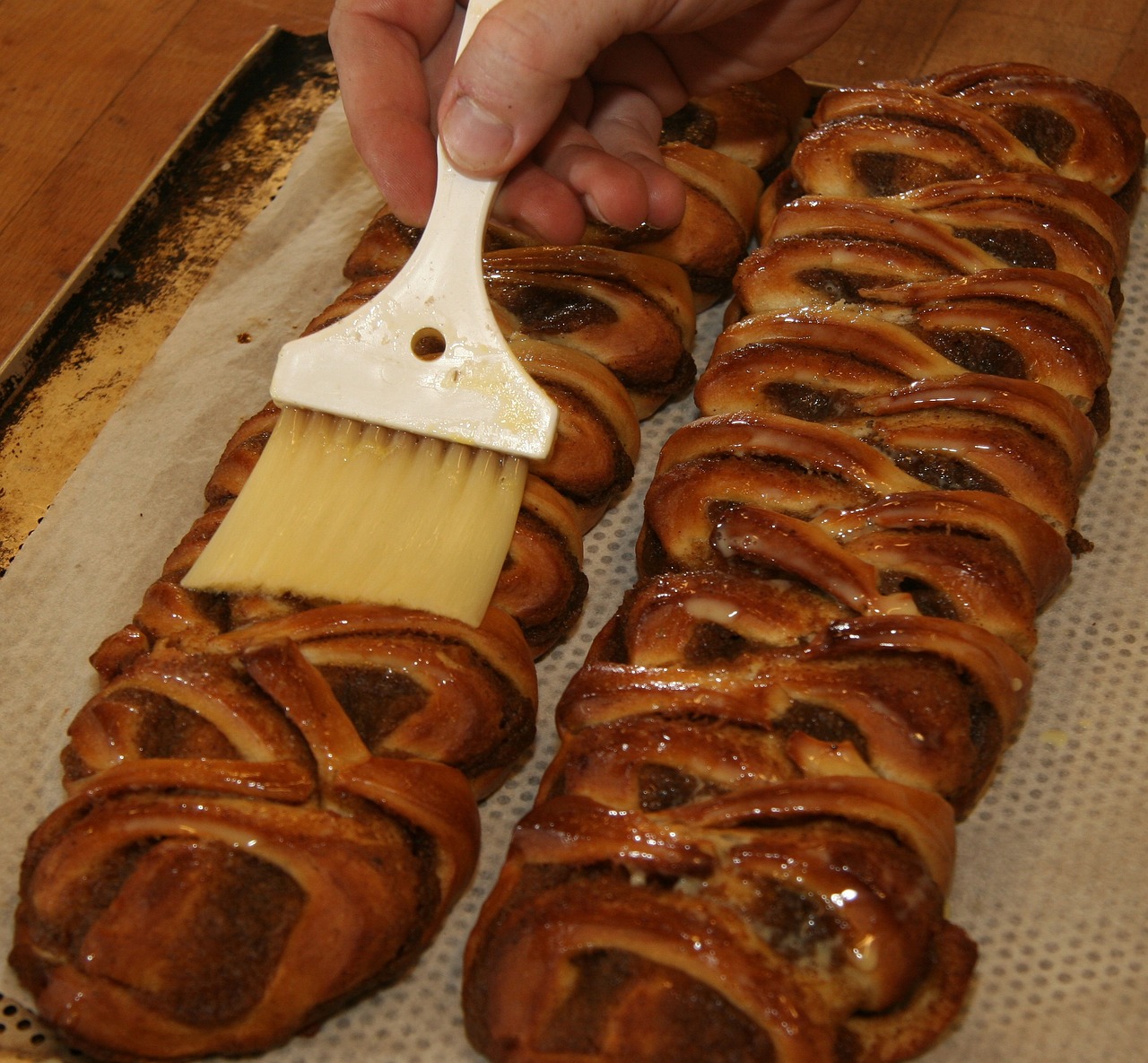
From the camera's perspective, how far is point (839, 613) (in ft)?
6.37

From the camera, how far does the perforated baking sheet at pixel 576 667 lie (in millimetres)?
1935

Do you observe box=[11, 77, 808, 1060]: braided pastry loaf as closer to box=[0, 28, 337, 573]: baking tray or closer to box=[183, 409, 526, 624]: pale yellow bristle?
box=[183, 409, 526, 624]: pale yellow bristle

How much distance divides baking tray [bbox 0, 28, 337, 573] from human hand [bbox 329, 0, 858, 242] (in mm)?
710

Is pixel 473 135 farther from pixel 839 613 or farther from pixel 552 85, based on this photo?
pixel 839 613

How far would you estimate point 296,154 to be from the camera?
3.31m

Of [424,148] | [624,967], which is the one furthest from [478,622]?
[424,148]

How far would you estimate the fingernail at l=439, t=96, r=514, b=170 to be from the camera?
80.9 inches

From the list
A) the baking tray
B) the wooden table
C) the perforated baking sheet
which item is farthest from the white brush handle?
the wooden table

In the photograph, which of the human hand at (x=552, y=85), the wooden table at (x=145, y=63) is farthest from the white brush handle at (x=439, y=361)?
the wooden table at (x=145, y=63)

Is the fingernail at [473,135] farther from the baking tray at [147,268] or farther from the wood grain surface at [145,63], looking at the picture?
the wood grain surface at [145,63]

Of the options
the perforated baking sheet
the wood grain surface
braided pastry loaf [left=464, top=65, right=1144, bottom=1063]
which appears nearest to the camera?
braided pastry loaf [left=464, top=65, right=1144, bottom=1063]

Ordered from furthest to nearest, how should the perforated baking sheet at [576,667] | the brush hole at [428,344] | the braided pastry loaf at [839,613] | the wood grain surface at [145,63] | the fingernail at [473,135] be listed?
the wood grain surface at [145,63] < the brush hole at [428,344] < the fingernail at [473,135] < the perforated baking sheet at [576,667] < the braided pastry loaf at [839,613]

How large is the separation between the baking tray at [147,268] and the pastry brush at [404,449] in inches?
32.7

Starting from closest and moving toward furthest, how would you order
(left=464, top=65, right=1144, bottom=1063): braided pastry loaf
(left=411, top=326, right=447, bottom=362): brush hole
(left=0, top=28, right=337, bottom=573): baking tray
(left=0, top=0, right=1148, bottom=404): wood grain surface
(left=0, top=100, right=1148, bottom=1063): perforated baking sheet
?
(left=464, top=65, right=1144, bottom=1063): braided pastry loaf → (left=0, top=100, right=1148, bottom=1063): perforated baking sheet → (left=411, top=326, right=447, bottom=362): brush hole → (left=0, top=28, right=337, bottom=573): baking tray → (left=0, top=0, right=1148, bottom=404): wood grain surface
